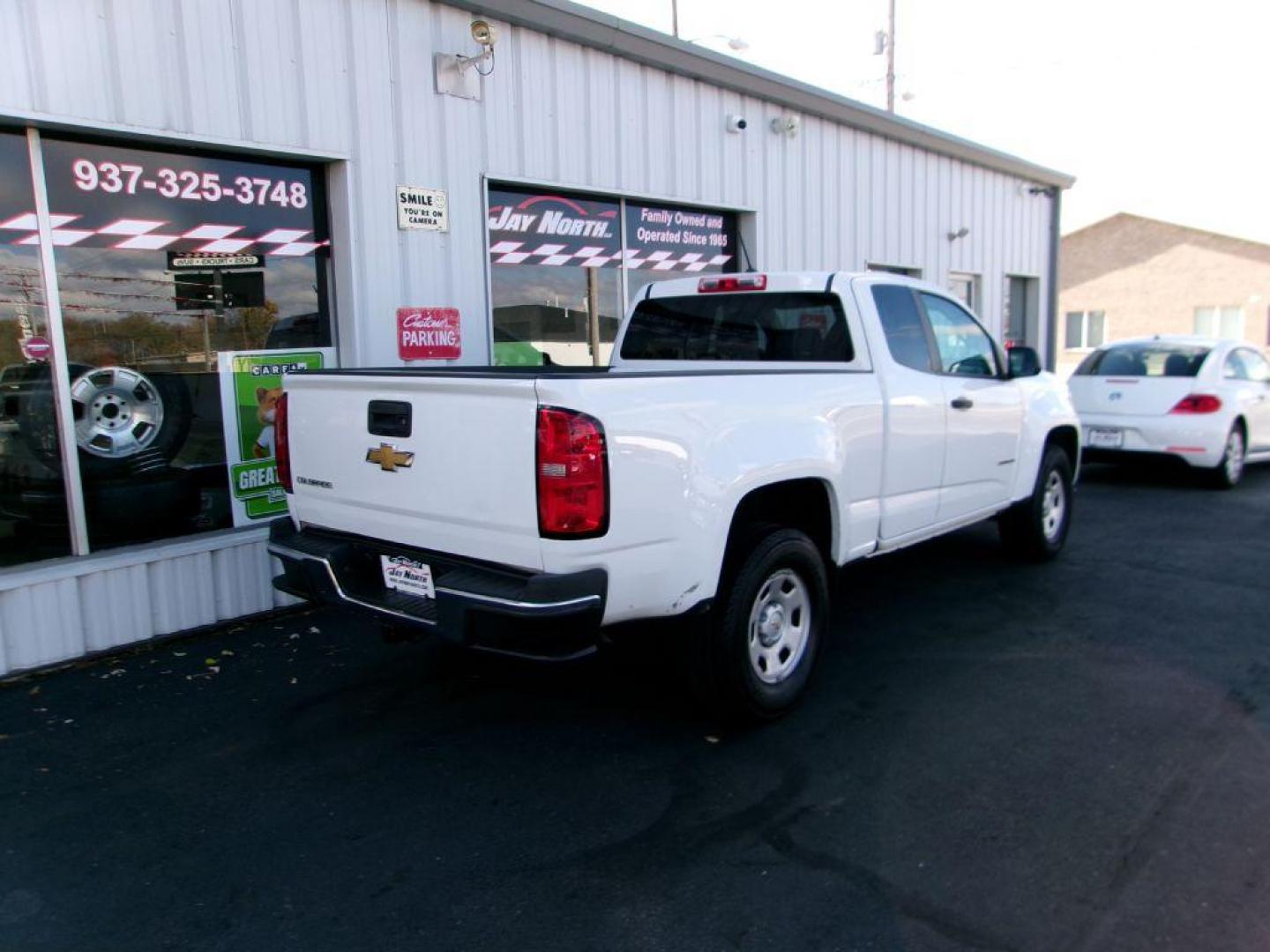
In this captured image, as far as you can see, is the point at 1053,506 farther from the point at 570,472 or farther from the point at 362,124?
the point at 362,124

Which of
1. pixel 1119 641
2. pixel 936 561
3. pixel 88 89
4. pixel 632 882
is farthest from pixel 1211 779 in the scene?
pixel 88 89

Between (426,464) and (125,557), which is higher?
(426,464)

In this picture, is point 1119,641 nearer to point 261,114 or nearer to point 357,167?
point 357,167

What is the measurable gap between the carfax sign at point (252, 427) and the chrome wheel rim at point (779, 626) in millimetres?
3397

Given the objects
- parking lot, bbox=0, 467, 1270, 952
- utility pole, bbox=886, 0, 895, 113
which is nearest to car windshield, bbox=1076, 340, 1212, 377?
parking lot, bbox=0, 467, 1270, 952

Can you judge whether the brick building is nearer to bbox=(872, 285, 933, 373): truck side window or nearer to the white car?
the white car

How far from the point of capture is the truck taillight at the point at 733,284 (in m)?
5.09

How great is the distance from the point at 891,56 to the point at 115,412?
23.3m

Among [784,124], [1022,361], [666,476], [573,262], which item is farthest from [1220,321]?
[666,476]

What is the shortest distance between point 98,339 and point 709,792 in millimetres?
4224

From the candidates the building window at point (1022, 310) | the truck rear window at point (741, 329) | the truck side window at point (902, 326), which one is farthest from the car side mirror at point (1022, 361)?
the building window at point (1022, 310)

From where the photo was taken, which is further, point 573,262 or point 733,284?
point 573,262

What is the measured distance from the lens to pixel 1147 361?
10305 millimetres

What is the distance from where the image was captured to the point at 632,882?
302 cm
